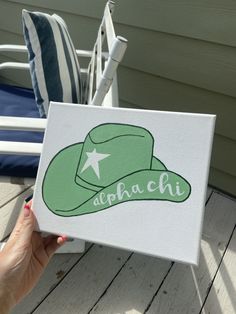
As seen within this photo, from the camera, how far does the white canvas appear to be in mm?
705

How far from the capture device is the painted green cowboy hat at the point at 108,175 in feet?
2.37

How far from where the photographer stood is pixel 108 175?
746 millimetres

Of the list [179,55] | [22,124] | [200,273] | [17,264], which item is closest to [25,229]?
[17,264]

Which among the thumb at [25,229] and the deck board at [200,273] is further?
the deck board at [200,273]

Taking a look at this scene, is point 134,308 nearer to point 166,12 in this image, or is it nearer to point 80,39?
point 166,12

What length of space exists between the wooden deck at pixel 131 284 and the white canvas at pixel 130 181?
0.63 m

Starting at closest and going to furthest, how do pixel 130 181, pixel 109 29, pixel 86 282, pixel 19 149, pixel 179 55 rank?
pixel 130 181, pixel 19 149, pixel 109 29, pixel 86 282, pixel 179 55

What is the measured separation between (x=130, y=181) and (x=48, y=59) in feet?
2.11

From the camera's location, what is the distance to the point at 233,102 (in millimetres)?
1567

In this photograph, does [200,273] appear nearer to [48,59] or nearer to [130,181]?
[130,181]

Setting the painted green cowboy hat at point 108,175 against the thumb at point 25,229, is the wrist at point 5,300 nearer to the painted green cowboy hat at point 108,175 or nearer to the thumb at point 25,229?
the thumb at point 25,229

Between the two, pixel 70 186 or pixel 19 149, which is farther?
pixel 19 149

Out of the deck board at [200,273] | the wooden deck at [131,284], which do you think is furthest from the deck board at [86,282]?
the deck board at [200,273]

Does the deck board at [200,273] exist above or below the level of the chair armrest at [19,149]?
below
